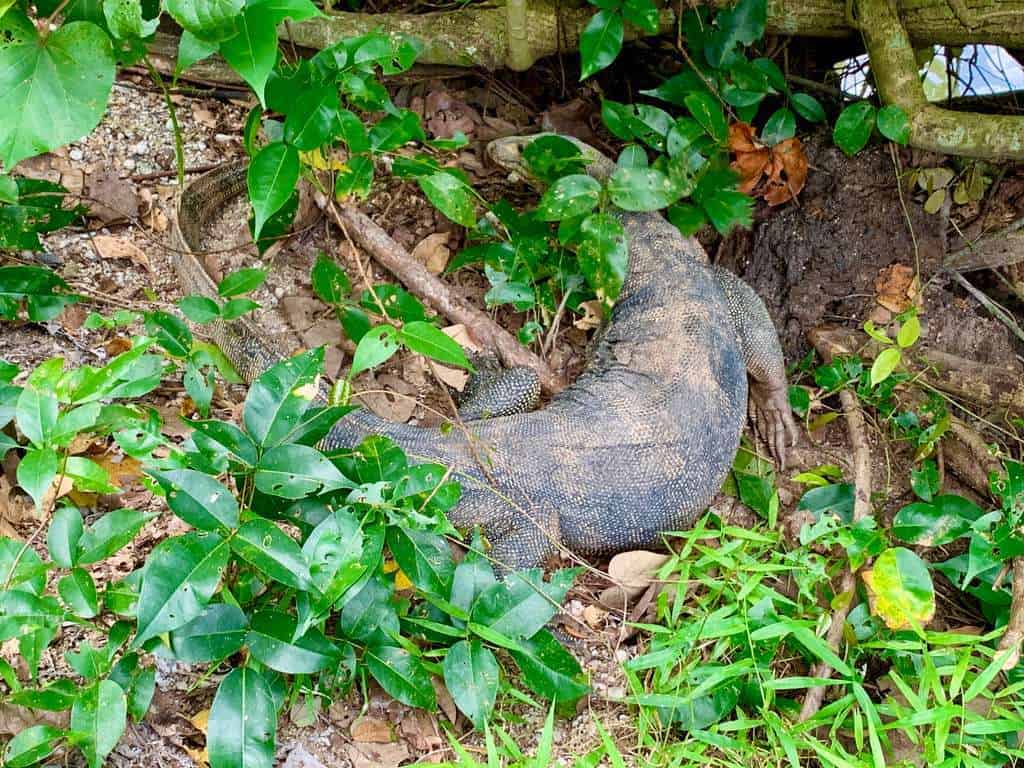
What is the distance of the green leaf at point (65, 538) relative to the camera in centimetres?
257

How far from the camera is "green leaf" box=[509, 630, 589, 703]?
2.96 m

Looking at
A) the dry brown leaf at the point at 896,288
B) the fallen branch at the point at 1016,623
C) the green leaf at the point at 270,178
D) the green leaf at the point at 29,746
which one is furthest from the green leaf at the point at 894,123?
the green leaf at the point at 29,746

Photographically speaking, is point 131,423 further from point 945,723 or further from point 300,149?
point 945,723

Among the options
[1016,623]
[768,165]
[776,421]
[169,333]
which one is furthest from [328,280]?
[1016,623]

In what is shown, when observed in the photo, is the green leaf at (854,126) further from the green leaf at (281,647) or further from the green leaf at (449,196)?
the green leaf at (281,647)

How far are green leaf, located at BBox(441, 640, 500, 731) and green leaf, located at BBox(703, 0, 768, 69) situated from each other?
2.99 meters

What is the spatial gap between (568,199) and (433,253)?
101 cm

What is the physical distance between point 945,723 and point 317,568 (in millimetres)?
1973

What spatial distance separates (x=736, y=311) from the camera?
177 inches

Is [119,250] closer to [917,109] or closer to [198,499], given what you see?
[198,499]

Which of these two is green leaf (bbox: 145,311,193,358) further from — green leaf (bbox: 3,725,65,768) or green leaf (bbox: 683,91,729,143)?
green leaf (bbox: 683,91,729,143)

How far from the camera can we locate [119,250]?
4262 millimetres

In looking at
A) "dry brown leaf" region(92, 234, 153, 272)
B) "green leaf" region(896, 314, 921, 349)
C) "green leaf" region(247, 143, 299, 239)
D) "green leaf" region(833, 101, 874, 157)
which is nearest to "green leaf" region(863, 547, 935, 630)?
"green leaf" region(896, 314, 921, 349)

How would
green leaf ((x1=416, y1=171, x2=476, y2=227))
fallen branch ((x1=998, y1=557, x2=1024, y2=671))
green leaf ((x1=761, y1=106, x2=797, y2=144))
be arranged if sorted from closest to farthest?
fallen branch ((x1=998, y1=557, x2=1024, y2=671)), green leaf ((x1=416, y1=171, x2=476, y2=227)), green leaf ((x1=761, y1=106, x2=797, y2=144))
